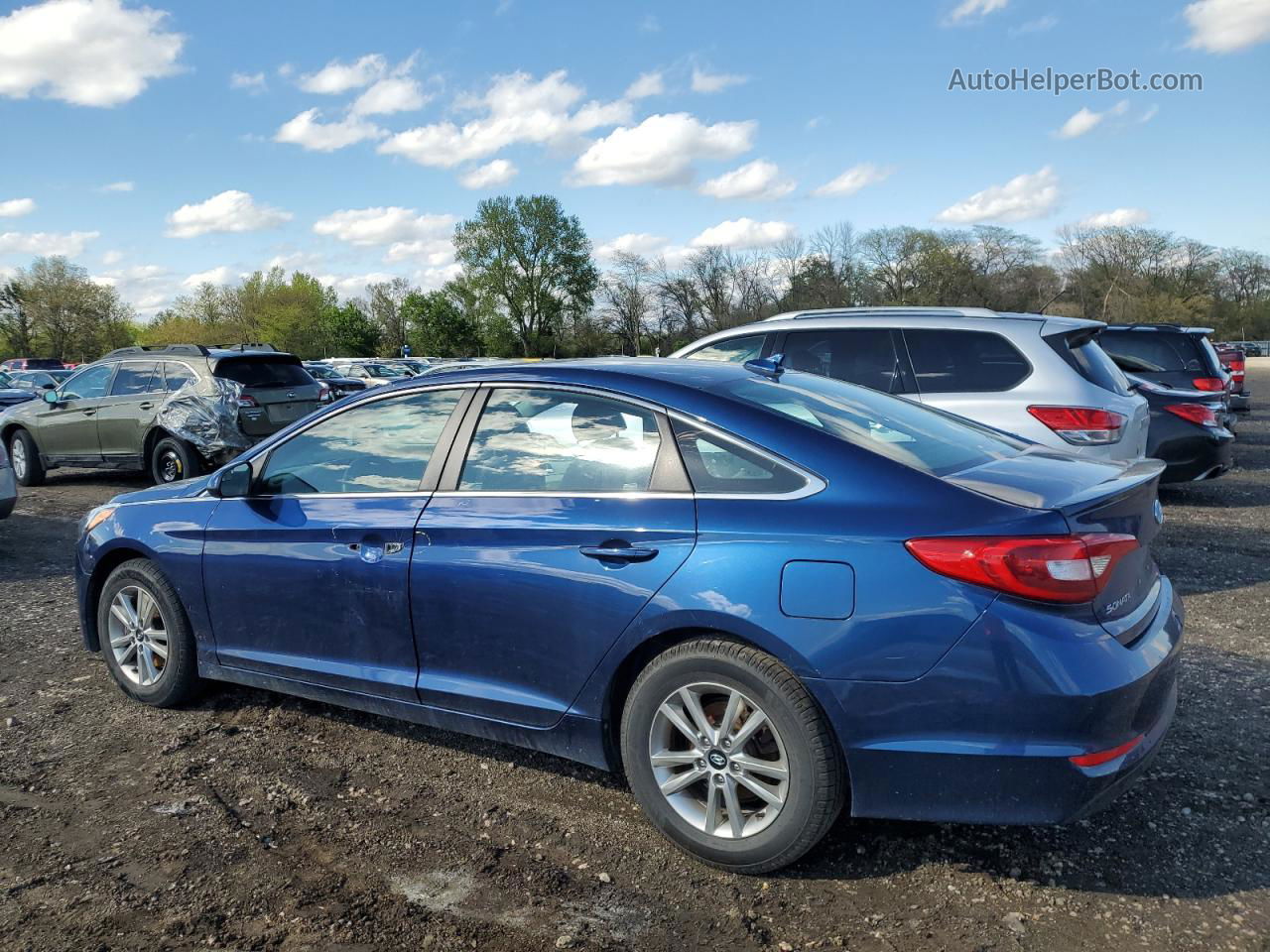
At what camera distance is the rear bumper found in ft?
8.57

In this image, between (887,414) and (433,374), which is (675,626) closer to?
(887,414)

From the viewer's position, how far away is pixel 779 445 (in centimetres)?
306

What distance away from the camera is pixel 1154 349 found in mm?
11906

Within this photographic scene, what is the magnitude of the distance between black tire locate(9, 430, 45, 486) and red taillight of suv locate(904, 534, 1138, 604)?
526 inches

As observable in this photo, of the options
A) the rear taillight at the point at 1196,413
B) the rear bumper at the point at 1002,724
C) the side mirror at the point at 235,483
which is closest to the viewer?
the rear bumper at the point at 1002,724

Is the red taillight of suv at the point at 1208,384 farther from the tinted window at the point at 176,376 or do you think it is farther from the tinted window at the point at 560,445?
the tinted window at the point at 176,376

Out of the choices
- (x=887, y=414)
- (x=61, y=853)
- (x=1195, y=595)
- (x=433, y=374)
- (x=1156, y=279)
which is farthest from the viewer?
(x=1156, y=279)

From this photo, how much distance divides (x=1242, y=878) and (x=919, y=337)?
4.97m

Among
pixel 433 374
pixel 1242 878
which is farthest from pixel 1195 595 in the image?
pixel 433 374

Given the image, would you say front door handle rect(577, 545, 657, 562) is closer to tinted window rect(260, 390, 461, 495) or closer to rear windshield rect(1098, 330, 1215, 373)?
tinted window rect(260, 390, 461, 495)

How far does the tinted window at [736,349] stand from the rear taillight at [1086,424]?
2.33 m

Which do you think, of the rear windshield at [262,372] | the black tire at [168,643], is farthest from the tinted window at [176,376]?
the black tire at [168,643]

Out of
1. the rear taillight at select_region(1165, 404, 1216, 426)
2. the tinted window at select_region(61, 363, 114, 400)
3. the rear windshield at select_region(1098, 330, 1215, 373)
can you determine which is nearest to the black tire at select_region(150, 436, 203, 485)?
the tinted window at select_region(61, 363, 114, 400)

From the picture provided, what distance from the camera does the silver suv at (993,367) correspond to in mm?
6812
